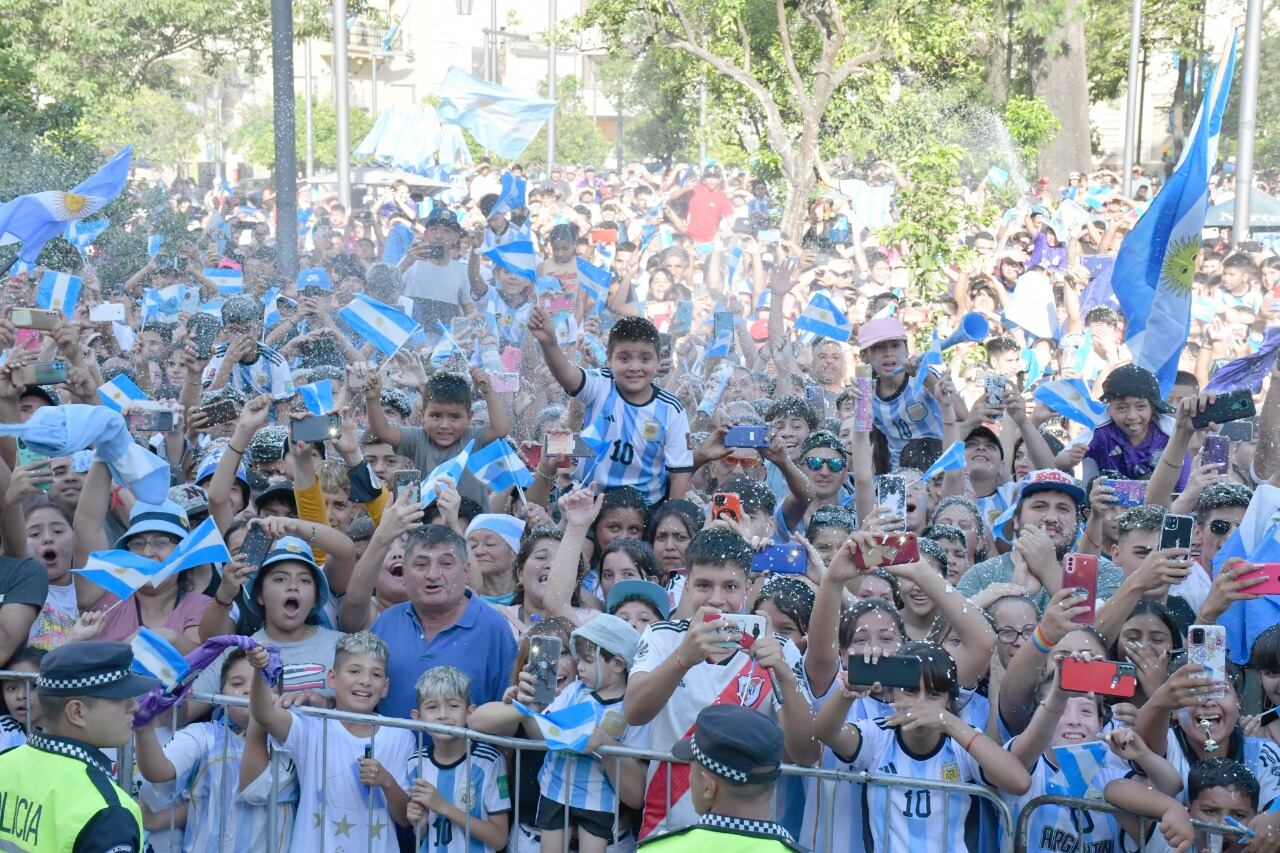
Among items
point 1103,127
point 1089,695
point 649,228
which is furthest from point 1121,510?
point 1103,127

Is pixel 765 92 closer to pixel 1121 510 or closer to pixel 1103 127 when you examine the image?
pixel 1121 510

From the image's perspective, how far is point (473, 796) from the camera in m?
5.14

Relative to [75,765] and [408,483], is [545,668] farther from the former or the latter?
[75,765]

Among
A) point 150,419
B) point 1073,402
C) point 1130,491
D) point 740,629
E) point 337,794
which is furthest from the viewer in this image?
point 1073,402

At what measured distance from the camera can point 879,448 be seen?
26.7 ft

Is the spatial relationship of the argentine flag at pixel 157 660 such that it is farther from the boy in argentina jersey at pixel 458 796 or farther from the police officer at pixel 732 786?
the police officer at pixel 732 786

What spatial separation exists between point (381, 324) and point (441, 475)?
5.67 ft

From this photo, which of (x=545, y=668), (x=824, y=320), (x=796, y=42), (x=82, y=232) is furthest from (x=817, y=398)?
(x=796, y=42)

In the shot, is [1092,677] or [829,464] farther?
[829,464]

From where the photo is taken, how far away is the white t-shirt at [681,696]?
4898mm

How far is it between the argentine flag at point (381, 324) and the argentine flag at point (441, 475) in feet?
3.54

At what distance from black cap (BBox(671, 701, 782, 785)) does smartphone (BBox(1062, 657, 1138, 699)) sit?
3.55 ft

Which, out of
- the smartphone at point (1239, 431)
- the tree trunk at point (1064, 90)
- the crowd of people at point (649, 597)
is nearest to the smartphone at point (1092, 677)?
the crowd of people at point (649, 597)

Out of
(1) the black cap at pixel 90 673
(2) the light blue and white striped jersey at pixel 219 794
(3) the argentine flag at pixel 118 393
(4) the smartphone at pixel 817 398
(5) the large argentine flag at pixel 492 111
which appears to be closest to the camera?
(1) the black cap at pixel 90 673
